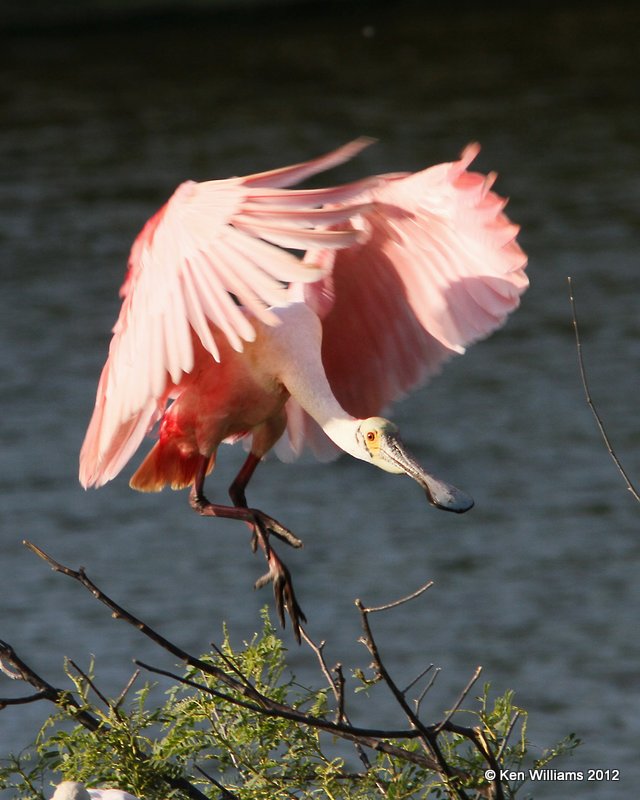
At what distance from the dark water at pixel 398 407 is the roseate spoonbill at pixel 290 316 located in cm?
172

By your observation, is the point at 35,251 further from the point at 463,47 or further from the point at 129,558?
the point at 463,47

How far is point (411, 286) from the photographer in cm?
382

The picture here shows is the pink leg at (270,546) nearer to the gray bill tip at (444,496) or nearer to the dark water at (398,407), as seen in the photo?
the gray bill tip at (444,496)

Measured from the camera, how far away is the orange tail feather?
379 cm

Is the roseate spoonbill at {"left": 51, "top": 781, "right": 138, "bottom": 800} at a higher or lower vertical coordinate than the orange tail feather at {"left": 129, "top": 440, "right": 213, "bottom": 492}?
higher

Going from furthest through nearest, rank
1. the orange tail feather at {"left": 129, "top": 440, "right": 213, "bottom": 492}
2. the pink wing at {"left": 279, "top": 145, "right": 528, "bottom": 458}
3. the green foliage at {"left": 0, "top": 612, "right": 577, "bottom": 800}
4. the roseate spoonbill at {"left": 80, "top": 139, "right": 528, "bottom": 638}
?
the orange tail feather at {"left": 129, "top": 440, "right": 213, "bottom": 492} → the pink wing at {"left": 279, "top": 145, "right": 528, "bottom": 458} → the roseate spoonbill at {"left": 80, "top": 139, "right": 528, "bottom": 638} → the green foliage at {"left": 0, "top": 612, "right": 577, "bottom": 800}

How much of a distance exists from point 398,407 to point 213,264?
18.4 feet

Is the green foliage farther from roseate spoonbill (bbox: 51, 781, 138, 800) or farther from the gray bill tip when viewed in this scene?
the gray bill tip

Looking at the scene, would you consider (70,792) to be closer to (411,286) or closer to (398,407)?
(411,286)

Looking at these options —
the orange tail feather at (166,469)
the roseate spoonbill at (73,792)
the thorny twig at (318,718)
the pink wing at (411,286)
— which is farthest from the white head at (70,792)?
the pink wing at (411,286)

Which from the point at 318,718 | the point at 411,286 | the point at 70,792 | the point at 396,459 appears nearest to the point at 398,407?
the point at 411,286

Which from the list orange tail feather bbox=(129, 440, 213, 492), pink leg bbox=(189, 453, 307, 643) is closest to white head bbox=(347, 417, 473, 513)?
pink leg bbox=(189, 453, 307, 643)

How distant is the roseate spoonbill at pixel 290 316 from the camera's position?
10.2 feet

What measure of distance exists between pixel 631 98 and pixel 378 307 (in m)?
8.79
